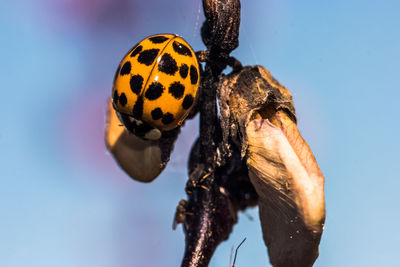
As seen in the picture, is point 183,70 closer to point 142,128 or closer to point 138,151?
point 142,128

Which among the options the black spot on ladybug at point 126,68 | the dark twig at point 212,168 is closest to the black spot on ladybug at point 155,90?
the black spot on ladybug at point 126,68

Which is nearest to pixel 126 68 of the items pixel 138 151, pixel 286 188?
pixel 138 151

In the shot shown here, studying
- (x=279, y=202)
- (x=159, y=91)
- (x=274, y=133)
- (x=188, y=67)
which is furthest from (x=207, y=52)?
(x=279, y=202)

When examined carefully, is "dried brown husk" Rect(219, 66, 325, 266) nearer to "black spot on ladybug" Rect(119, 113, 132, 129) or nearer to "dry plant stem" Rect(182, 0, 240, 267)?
"dry plant stem" Rect(182, 0, 240, 267)

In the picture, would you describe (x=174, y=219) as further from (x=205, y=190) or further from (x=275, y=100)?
(x=275, y=100)

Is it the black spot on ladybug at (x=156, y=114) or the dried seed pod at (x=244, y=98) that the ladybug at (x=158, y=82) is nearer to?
the black spot on ladybug at (x=156, y=114)
